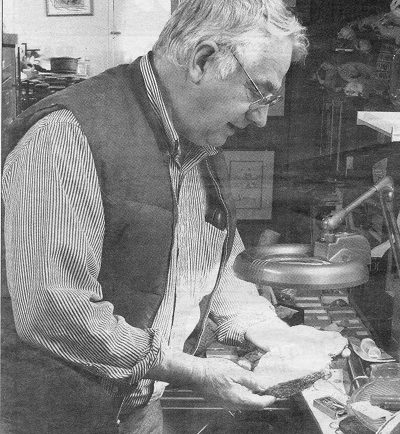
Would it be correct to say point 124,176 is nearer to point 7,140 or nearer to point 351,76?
point 7,140

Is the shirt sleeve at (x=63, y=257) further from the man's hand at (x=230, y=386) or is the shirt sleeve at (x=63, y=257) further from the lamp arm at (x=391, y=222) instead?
the lamp arm at (x=391, y=222)

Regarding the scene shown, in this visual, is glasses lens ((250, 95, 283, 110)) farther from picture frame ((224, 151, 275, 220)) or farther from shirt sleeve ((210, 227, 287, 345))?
shirt sleeve ((210, 227, 287, 345))

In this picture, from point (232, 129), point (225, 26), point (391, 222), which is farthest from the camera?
point (391, 222)

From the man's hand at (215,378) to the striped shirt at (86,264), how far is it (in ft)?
0.13

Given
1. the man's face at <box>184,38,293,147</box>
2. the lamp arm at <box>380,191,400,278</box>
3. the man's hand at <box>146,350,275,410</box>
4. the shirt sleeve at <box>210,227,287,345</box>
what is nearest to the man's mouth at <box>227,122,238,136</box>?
the man's face at <box>184,38,293,147</box>

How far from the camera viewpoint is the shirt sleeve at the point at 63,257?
1324mm

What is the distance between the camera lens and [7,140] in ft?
4.69

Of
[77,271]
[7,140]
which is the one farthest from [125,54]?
[77,271]

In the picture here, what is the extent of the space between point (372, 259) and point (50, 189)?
64 cm

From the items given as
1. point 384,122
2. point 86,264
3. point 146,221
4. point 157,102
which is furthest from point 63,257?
point 384,122

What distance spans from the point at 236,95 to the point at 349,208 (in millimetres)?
337

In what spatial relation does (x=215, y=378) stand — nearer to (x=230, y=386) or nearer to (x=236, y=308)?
(x=230, y=386)

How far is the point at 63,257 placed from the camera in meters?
1.34

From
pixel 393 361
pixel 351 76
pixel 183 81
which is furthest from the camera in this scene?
pixel 393 361
